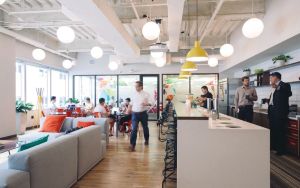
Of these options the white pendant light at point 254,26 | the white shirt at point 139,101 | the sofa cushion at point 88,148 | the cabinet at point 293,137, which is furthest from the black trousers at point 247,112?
the sofa cushion at point 88,148

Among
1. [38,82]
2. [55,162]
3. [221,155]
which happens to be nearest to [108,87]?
[38,82]

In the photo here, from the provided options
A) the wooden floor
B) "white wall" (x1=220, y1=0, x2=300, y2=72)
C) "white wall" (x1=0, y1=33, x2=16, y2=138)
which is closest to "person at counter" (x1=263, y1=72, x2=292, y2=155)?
"white wall" (x1=220, y1=0, x2=300, y2=72)

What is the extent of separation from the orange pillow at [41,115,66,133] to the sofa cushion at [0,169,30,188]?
286 cm

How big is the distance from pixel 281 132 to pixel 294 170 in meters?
1.02

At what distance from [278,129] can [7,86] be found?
23.9 ft

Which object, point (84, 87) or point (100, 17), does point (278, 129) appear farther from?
point (84, 87)

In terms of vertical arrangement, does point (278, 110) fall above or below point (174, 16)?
below

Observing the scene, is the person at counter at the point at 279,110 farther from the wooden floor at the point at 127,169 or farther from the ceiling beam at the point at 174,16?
the wooden floor at the point at 127,169

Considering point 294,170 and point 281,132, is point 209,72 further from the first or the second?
point 294,170

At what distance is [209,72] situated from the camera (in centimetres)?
1124

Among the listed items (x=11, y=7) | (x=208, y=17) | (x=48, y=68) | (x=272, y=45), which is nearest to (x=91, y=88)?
(x=48, y=68)

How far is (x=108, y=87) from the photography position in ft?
38.7

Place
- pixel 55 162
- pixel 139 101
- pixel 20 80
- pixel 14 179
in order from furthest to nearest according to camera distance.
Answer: pixel 20 80
pixel 139 101
pixel 55 162
pixel 14 179

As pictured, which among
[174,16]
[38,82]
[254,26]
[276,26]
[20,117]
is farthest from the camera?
[38,82]
